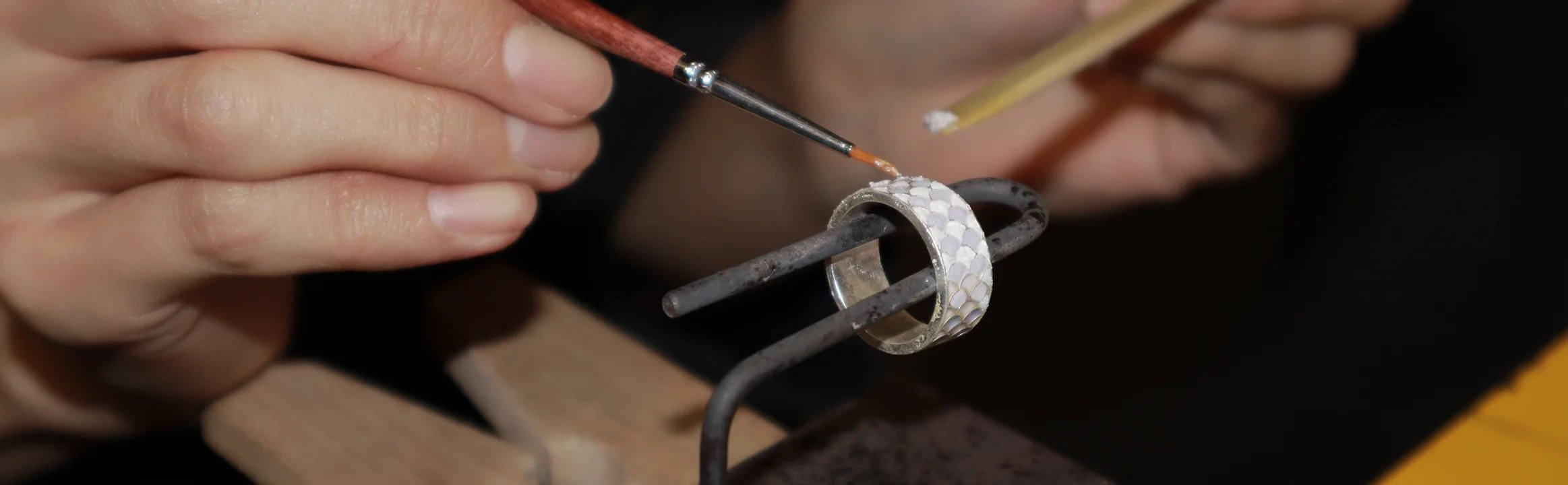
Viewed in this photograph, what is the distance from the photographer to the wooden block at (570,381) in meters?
0.57

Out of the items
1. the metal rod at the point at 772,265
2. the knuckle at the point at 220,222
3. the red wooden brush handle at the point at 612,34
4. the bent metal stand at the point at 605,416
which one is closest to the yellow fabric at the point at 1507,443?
the bent metal stand at the point at 605,416

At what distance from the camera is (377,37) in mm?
503

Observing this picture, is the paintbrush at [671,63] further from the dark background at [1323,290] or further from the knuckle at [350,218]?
the dark background at [1323,290]

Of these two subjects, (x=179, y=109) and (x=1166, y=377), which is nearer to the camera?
(x=179, y=109)

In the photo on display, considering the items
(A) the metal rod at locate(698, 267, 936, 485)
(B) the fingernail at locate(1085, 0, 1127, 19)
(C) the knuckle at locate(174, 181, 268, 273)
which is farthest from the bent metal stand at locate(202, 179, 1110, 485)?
(B) the fingernail at locate(1085, 0, 1127, 19)

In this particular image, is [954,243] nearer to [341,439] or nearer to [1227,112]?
[341,439]

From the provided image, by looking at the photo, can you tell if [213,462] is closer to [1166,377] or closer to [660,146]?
[660,146]

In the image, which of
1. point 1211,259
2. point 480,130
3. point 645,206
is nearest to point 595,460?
point 480,130

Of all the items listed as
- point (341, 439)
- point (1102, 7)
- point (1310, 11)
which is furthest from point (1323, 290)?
point (341, 439)

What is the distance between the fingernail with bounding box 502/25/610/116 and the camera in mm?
543

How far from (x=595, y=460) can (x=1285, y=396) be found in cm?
104

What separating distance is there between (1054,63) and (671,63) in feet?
0.63

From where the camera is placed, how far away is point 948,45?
32.9 inches

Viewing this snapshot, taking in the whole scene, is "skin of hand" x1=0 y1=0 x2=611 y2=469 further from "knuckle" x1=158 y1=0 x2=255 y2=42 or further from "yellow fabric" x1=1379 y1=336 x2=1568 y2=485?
"yellow fabric" x1=1379 y1=336 x2=1568 y2=485
